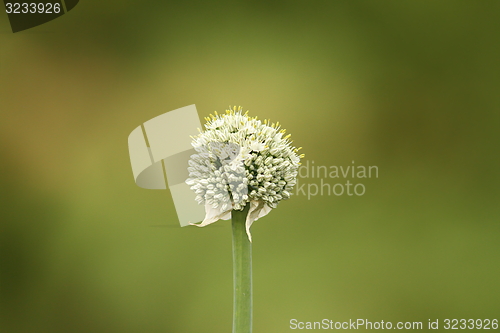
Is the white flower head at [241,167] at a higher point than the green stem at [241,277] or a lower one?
higher

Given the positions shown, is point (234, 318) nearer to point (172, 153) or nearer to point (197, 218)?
point (197, 218)

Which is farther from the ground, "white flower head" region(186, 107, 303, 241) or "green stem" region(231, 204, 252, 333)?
"white flower head" region(186, 107, 303, 241)

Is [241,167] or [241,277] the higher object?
[241,167]
